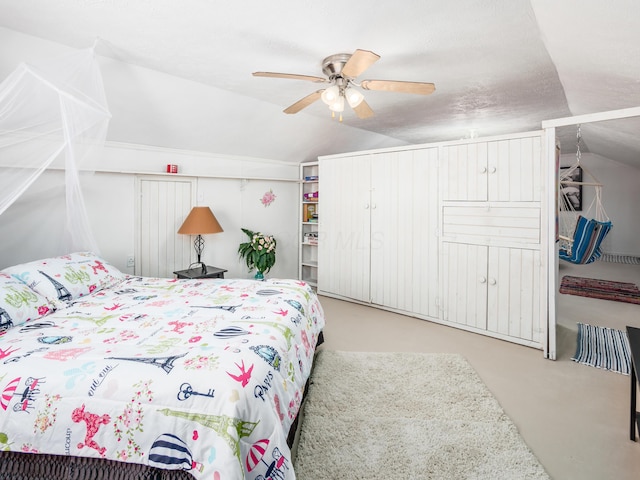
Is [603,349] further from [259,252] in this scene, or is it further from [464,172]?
[259,252]

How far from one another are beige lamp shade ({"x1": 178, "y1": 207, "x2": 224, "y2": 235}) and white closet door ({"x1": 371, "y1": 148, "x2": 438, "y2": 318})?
188 centimetres

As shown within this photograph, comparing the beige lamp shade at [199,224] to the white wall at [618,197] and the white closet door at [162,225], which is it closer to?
the white closet door at [162,225]

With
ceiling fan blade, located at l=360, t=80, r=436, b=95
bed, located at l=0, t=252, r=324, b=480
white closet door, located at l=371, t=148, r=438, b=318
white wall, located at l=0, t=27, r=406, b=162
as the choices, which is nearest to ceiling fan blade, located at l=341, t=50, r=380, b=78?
ceiling fan blade, located at l=360, t=80, r=436, b=95

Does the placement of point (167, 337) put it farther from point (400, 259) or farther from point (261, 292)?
point (400, 259)

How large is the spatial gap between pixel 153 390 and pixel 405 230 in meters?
3.13

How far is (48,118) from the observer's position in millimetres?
2168

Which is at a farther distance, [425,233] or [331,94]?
[425,233]

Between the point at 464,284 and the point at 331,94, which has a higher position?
the point at 331,94

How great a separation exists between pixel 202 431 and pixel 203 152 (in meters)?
3.58

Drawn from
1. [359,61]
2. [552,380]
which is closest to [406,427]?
[552,380]

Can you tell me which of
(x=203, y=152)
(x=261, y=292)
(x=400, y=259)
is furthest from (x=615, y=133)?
(x=203, y=152)

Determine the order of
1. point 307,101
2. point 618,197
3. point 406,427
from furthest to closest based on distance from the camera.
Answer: point 618,197
point 307,101
point 406,427

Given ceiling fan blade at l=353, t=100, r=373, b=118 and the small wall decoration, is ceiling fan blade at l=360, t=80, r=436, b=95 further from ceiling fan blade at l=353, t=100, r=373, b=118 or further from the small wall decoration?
the small wall decoration

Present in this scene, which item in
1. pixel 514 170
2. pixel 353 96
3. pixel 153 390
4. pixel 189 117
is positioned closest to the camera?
pixel 153 390
